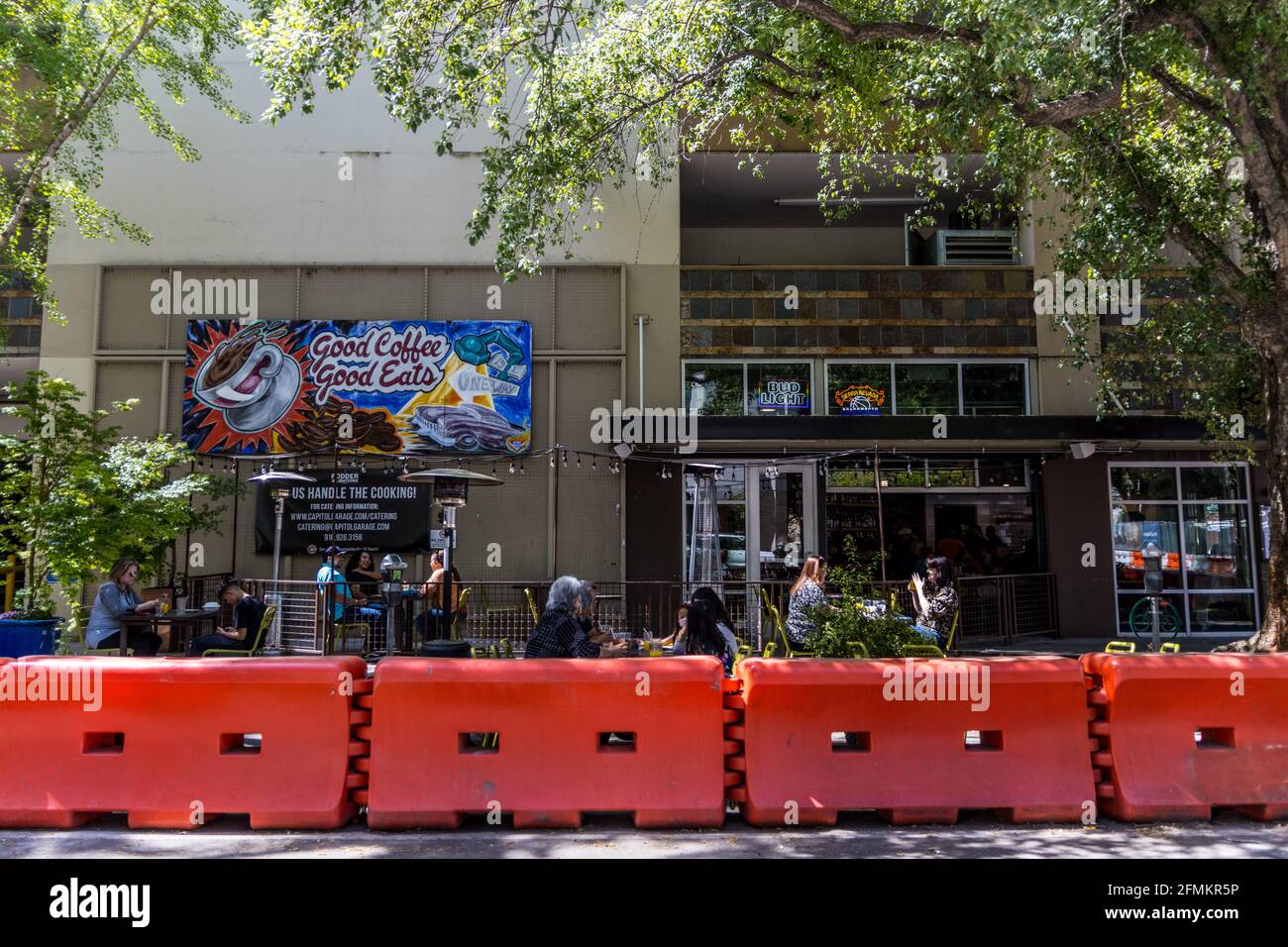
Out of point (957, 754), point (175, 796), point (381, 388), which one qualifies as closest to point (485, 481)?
point (381, 388)

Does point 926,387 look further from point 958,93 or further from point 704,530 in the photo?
point 958,93

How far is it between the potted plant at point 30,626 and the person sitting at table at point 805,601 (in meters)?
9.44

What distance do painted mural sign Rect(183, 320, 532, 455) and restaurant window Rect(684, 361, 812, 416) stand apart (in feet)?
10.1

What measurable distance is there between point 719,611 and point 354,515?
9065 mm

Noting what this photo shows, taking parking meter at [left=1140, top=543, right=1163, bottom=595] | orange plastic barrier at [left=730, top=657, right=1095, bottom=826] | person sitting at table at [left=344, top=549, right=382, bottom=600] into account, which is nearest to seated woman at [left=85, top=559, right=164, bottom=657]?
person sitting at table at [left=344, top=549, right=382, bottom=600]

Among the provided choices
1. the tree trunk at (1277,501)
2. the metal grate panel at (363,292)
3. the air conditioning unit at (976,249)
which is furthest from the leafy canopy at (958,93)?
the metal grate panel at (363,292)

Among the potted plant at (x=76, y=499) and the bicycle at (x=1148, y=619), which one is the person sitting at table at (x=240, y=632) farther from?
the bicycle at (x=1148, y=619)

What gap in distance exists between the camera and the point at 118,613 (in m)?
9.16

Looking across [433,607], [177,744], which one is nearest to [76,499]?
[433,607]

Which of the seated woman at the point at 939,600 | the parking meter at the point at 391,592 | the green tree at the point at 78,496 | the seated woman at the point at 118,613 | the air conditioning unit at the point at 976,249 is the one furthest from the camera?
the air conditioning unit at the point at 976,249

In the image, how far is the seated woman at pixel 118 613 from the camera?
30.0ft

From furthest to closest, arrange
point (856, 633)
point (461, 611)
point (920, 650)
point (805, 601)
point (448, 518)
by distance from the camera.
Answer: point (461, 611) < point (448, 518) < point (805, 601) < point (920, 650) < point (856, 633)

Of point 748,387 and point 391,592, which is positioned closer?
point 391,592
